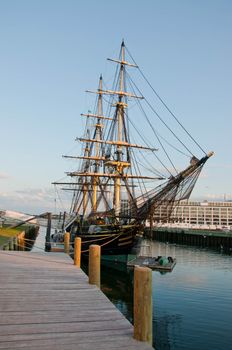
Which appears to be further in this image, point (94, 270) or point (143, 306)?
point (94, 270)

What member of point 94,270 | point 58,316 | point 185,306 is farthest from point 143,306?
point 185,306

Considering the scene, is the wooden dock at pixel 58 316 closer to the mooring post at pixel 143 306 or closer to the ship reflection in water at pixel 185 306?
the mooring post at pixel 143 306

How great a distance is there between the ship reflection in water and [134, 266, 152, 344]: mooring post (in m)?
7.43

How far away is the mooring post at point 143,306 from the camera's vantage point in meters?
6.30

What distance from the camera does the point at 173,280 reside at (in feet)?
89.8

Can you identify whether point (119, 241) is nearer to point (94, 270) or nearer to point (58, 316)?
point (94, 270)

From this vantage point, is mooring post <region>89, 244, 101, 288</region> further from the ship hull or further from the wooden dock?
the ship hull

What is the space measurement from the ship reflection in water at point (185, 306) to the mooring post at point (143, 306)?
7431mm

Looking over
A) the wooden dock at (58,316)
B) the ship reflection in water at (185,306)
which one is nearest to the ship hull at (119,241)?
the ship reflection in water at (185,306)

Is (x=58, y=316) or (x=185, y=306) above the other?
(x=58, y=316)

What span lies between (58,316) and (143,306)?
2068 mm

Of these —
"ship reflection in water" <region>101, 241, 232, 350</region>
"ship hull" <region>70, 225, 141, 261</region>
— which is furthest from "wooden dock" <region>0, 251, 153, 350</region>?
"ship hull" <region>70, 225, 141, 261</region>

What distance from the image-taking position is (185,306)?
1894 centimetres

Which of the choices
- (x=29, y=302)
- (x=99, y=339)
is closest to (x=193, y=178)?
(x=29, y=302)
